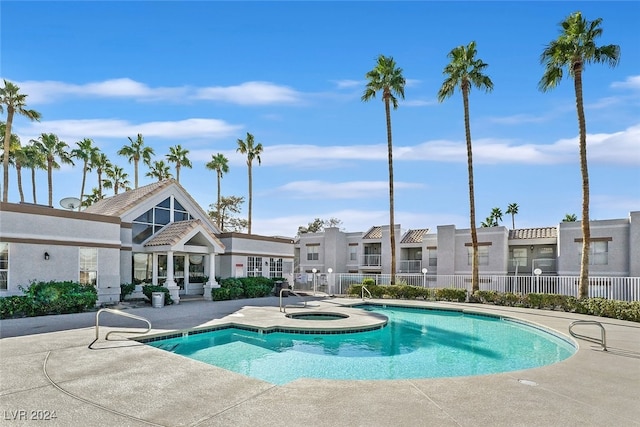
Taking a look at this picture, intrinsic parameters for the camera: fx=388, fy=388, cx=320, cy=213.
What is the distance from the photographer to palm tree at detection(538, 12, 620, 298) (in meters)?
16.0

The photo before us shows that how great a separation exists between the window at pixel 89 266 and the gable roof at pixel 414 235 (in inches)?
966

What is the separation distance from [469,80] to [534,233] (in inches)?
559

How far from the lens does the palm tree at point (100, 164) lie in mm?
42041

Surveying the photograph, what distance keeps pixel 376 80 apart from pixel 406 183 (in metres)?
7.25

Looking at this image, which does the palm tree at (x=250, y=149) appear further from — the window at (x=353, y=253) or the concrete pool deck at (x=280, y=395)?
the concrete pool deck at (x=280, y=395)

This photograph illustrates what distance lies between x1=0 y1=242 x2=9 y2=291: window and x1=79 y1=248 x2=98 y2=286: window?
8.80 ft

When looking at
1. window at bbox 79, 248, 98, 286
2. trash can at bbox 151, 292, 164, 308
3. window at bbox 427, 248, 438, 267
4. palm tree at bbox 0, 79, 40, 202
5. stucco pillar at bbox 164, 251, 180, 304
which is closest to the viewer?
window at bbox 79, 248, 98, 286

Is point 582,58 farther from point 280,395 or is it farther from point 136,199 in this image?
point 136,199

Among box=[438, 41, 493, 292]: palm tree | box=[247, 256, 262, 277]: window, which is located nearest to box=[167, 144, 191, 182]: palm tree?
box=[247, 256, 262, 277]: window

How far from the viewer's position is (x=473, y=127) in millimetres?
22281

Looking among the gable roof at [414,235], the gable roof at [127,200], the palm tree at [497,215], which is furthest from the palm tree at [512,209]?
the gable roof at [127,200]

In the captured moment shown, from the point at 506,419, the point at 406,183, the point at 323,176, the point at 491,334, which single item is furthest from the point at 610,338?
the point at 323,176

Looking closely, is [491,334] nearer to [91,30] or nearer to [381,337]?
[381,337]

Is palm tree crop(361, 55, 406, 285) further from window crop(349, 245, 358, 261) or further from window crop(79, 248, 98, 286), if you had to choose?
window crop(79, 248, 98, 286)
